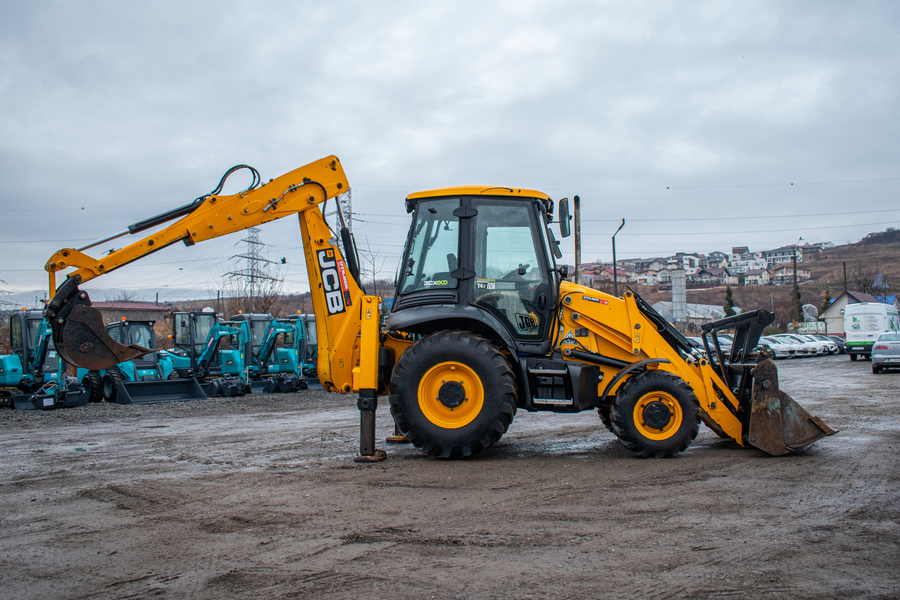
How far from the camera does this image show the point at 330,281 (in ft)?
23.5

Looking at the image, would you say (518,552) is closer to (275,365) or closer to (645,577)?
(645,577)

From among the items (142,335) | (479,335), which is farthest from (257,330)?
(479,335)

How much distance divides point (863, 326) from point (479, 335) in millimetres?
29288

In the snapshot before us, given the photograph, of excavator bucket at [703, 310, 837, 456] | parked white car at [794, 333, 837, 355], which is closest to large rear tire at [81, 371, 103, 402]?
excavator bucket at [703, 310, 837, 456]

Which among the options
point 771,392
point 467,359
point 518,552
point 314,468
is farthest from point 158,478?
point 771,392

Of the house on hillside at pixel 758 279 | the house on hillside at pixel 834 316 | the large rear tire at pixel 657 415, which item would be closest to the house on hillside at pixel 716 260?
the house on hillside at pixel 758 279

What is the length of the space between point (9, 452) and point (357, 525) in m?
6.02

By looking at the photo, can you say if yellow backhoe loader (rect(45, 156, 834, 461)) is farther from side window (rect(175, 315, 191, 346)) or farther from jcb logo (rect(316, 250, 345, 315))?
side window (rect(175, 315, 191, 346))

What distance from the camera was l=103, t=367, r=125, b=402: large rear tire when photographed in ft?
52.5

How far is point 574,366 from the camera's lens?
6.61 meters

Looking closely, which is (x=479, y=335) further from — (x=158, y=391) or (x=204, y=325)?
(x=204, y=325)

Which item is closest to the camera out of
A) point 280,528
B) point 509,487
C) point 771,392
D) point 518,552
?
point 518,552

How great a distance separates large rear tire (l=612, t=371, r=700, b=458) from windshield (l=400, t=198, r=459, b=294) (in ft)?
6.93

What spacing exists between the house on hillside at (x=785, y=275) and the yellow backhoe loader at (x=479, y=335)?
124031 mm
